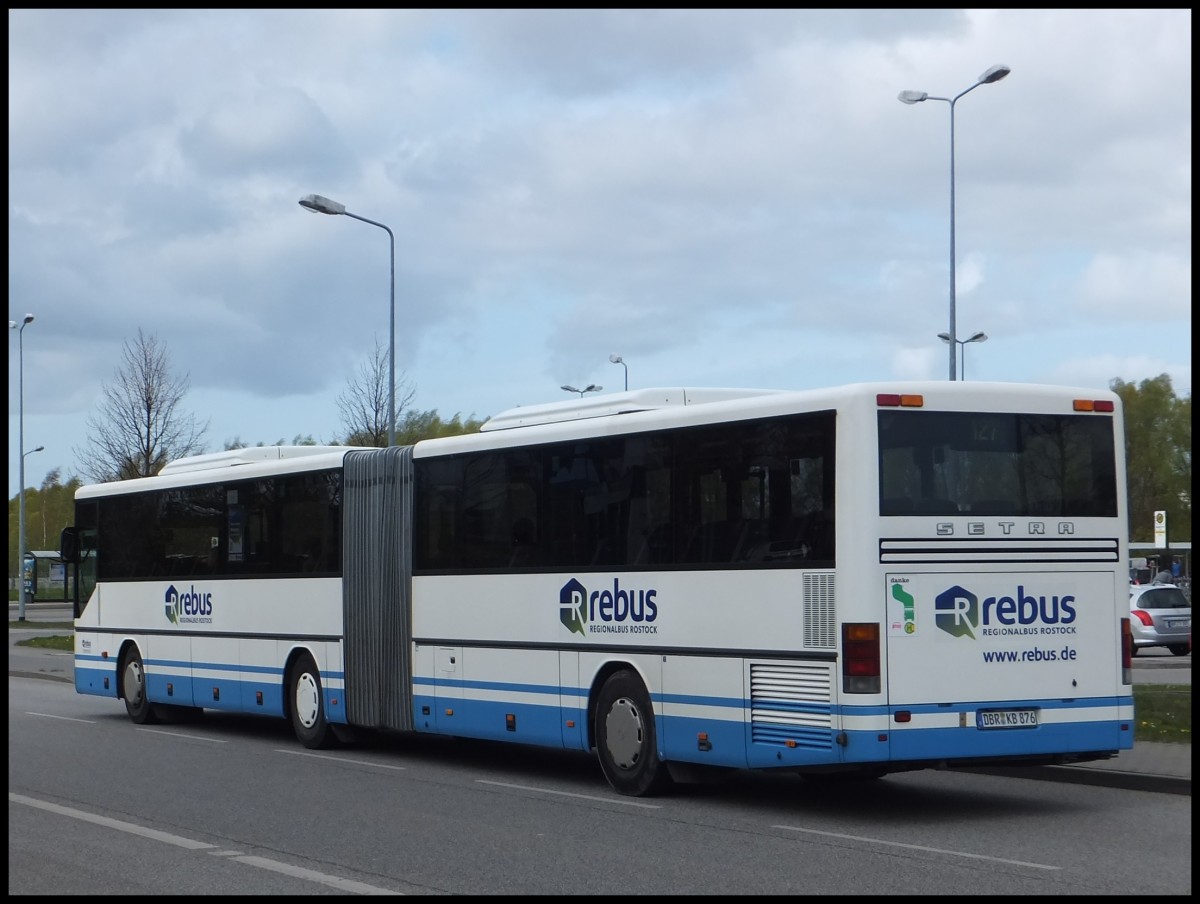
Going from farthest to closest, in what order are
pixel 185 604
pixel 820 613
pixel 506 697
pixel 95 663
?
pixel 95 663, pixel 185 604, pixel 506 697, pixel 820 613

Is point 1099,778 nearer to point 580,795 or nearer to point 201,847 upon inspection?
point 580,795

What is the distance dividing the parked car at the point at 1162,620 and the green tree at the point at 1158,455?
144 ft

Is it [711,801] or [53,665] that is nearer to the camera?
[711,801]

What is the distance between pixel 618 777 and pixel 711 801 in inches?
33.2

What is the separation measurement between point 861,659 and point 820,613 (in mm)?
454

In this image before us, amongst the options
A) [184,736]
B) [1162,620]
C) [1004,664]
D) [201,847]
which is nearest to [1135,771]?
[1004,664]

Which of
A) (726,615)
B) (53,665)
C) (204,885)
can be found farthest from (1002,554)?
(53,665)

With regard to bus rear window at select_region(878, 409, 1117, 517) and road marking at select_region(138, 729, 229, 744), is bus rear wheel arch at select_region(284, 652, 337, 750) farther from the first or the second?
bus rear window at select_region(878, 409, 1117, 517)

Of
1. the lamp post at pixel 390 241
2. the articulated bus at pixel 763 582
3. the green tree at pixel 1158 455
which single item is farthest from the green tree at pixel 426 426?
the green tree at pixel 1158 455

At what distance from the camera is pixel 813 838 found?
11.0 metres

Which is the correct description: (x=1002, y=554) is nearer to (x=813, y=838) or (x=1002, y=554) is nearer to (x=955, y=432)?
(x=955, y=432)

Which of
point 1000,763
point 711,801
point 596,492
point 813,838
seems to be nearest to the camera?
point 813,838

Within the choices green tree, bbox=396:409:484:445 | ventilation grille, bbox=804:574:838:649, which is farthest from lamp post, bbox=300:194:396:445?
ventilation grille, bbox=804:574:838:649

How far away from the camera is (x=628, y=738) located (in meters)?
13.6
